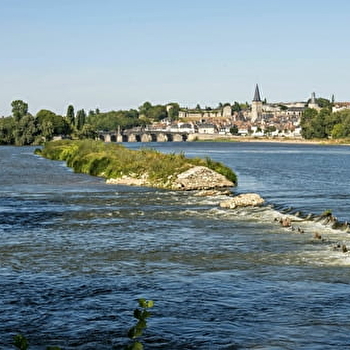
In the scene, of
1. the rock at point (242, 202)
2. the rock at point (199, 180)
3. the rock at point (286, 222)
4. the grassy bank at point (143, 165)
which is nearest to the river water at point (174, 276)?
the rock at point (286, 222)

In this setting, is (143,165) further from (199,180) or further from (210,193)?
(210,193)

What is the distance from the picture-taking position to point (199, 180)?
193 feet

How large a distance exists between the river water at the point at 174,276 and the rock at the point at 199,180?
442 inches

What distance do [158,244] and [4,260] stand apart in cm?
703

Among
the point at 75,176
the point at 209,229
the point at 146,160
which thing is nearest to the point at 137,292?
the point at 209,229

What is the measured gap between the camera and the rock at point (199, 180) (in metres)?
58.4

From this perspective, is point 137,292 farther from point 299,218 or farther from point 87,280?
point 299,218

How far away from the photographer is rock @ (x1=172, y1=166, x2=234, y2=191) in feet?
192

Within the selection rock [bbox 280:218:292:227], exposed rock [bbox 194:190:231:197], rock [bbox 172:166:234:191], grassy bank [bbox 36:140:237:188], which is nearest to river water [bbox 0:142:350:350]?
rock [bbox 280:218:292:227]

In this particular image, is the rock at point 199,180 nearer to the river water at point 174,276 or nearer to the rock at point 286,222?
the river water at point 174,276

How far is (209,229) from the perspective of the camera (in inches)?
1406

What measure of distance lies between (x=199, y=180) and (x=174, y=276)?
112 ft

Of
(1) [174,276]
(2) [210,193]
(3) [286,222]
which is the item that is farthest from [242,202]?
(1) [174,276]

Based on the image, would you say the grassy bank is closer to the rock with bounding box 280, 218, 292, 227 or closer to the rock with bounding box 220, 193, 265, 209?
the rock with bounding box 220, 193, 265, 209
